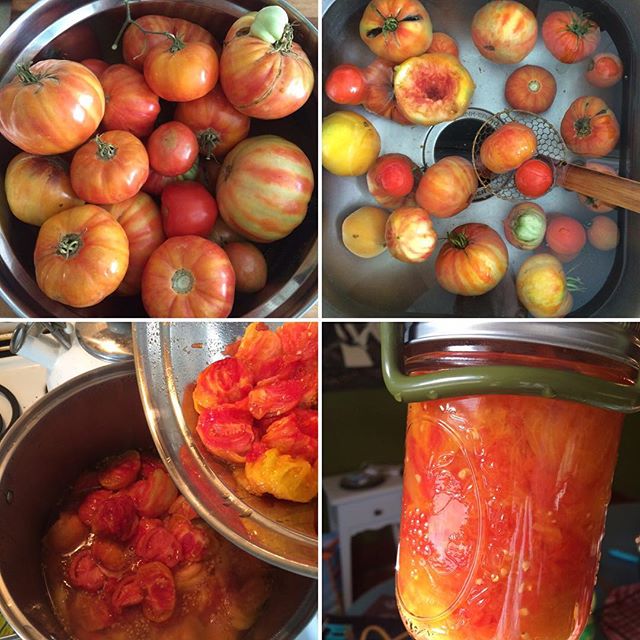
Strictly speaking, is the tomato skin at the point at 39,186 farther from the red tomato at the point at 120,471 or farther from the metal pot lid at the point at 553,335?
the metal pot lid at the point at 553,335

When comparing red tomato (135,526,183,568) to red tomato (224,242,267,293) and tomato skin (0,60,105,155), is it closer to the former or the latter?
red tomato (224,242,267,293)

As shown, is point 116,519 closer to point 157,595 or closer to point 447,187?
point 157,595

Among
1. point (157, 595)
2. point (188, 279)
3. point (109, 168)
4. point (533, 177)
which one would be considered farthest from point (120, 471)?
point (533, 177)

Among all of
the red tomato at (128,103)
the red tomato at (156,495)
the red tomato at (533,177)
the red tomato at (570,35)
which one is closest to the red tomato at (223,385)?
the red tomato at (156,495)

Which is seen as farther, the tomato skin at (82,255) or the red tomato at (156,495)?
the red tomato at (156,495)

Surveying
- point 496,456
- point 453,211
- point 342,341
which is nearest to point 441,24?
point 453,211

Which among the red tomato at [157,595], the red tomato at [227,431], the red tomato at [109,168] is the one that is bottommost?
the red tomato at [157,595]
